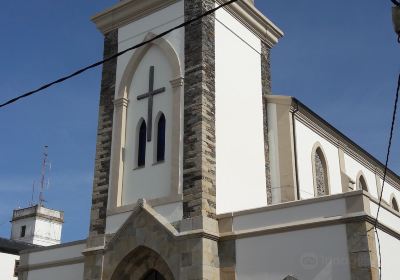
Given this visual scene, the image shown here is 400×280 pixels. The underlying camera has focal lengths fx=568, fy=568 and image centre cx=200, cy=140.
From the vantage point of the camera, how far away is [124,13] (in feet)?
65.4

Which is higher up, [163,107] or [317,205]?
[163,107]

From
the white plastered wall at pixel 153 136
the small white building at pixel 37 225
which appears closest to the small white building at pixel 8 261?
the small white building at pixel 37 225

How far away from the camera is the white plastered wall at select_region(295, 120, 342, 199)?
1931cm

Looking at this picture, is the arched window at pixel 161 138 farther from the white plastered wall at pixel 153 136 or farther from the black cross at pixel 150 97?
the black cross at pixel 150 97

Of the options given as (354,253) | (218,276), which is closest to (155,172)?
(218,276)

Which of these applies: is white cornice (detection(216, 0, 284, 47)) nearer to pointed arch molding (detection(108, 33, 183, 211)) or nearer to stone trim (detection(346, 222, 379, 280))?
pointed arch molding (detection(108, 33, 183, 211))

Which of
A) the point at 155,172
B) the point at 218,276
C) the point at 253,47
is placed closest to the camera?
the point at 218,276

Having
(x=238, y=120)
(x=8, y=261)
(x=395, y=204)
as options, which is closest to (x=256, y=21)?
(x=238, y=120)

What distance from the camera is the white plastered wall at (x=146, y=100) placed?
17.2 meters

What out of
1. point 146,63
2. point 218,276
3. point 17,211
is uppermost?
point 17,211

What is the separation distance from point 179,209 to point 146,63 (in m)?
5.52

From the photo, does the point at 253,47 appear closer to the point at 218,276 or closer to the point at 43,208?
the point at 218,276

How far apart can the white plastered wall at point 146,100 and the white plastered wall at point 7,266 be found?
2194 centimetres

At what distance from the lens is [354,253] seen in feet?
42.6
